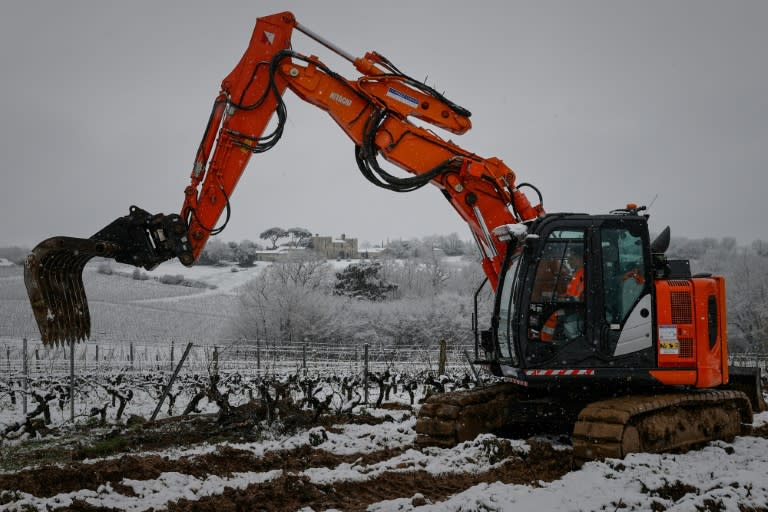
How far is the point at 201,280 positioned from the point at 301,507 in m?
49.7

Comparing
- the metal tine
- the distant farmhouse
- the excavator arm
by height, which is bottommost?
the metal tine

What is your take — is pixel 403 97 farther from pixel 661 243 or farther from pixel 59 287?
pixel 59 287

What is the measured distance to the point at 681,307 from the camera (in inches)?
279

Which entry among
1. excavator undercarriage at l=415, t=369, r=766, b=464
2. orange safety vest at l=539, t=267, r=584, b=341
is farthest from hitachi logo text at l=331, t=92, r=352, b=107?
excavator undercarriage at l=415, t=369, r=766, b=464

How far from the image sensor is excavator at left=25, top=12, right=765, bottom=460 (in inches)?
264

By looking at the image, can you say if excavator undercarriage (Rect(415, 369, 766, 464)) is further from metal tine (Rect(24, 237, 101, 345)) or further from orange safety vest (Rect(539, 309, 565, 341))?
metal tine (Rect(24, 237, 101, 345))

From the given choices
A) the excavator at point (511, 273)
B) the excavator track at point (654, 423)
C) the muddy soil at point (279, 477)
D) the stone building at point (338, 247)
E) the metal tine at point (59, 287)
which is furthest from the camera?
the stone building at point (338, 247)

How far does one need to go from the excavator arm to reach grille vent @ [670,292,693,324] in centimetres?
187

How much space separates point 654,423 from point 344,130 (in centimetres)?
474

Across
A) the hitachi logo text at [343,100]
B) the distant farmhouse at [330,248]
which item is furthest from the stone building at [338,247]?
the hitachi logo text at [343,100]

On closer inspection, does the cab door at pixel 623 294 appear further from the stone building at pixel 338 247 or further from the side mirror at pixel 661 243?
the stone building at pixel 338 247

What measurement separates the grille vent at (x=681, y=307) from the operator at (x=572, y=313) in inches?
41.3

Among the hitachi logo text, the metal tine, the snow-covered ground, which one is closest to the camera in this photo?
the snow-covered ground

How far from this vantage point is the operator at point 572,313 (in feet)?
22.9
